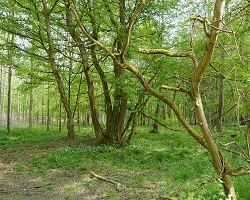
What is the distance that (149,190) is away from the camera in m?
7.11

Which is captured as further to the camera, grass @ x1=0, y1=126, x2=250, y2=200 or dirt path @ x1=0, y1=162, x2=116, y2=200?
dirt path @ x1=0, y1=162, x2=116, y2=200

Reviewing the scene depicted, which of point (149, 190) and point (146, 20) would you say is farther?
point (146, 20)

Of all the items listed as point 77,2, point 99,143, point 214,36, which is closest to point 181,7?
point 77,2

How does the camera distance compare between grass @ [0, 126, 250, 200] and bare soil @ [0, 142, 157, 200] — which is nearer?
grass @ [0, 126, 250, 200]

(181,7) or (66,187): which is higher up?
(181,7)

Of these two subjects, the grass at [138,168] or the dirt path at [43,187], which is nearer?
→ the grass at [138,168]

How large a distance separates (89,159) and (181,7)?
9.67 metres

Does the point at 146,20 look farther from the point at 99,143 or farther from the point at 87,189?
the point at 87,189

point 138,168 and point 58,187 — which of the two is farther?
point 138,168

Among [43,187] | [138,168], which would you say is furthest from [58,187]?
[138,168]

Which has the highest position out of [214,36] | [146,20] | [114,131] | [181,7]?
[181,7]

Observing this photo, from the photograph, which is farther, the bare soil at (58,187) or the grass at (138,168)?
the bare soil at (58,187)

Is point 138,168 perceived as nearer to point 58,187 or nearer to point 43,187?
point 58,187

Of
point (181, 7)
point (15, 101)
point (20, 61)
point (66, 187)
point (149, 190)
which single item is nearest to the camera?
point (149, 190)
